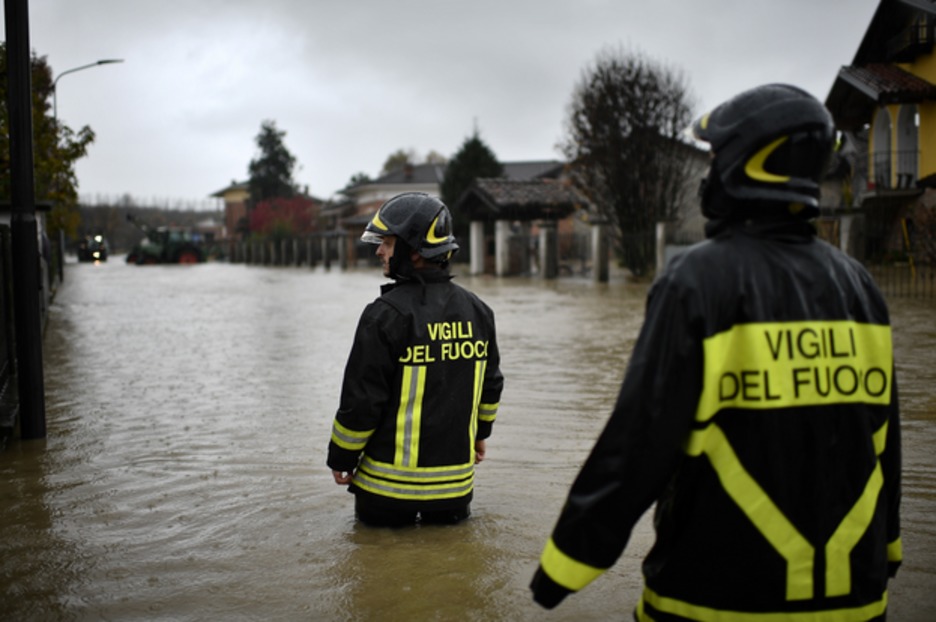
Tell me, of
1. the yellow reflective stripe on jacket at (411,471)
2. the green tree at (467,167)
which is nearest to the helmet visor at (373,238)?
the yellow reflective stripe on jacket at (411,471)

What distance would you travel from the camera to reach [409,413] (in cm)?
427

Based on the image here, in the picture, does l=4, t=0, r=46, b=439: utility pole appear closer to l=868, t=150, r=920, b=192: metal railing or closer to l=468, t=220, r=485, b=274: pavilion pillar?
l=868, t=150, r=920, b=192: metal railing

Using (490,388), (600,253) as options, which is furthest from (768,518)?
(600,253)

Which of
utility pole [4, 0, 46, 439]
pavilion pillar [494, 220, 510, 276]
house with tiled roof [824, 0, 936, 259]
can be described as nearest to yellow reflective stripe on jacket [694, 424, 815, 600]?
utility pole [4, 0, 46, 439]

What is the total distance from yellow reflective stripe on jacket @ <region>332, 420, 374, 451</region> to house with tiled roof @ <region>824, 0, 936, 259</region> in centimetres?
2312

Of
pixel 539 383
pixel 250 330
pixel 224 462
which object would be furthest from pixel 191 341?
pixel 224 462

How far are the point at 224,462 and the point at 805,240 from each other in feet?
15.9

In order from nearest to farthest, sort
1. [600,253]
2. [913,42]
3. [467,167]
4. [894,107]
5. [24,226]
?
1. [24,226]
2. [913,42]
3. [894,107]
4. [600,253]
5. [467,167]

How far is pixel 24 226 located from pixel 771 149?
19.1ft

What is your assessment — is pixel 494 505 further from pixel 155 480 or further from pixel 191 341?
pixel 191 341

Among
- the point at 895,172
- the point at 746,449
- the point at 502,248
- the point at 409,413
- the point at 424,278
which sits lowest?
the point at 409,413

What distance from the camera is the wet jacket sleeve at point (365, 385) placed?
4148 mm

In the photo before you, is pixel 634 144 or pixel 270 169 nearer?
pixel 634 144

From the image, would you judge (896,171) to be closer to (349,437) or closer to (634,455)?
(349,437)
